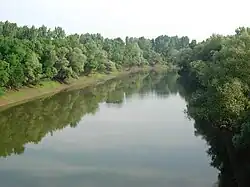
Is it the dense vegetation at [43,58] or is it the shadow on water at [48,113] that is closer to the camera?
the shadow on water at [48,113]

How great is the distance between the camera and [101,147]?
34.4 m

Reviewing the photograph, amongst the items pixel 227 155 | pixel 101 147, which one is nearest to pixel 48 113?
pixel 101 147

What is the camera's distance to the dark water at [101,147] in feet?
87.1

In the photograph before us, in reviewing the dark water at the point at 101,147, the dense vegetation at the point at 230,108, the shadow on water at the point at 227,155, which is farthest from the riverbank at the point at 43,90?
the dense vegetation at the point at 230,108

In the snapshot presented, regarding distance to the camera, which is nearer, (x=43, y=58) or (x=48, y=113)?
(x=48, y=113)

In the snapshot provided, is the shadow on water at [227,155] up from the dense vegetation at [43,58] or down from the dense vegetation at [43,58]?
down

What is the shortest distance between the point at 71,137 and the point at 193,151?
39.2 ft

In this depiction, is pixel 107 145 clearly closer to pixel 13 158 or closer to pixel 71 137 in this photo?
pixel 71 137

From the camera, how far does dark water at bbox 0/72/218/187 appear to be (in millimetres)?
26547

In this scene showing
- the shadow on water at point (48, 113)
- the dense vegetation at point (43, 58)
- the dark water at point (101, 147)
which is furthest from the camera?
the dense vegetation at point (43, 58)

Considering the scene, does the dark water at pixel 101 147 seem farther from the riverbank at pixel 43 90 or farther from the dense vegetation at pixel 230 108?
the riverbank at pixel 43 90

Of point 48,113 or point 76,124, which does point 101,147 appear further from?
point 48,113

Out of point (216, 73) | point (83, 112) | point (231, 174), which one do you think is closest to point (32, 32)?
point (83, 112)

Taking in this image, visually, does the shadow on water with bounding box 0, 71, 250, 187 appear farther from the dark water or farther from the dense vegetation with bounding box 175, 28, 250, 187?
the dark water
